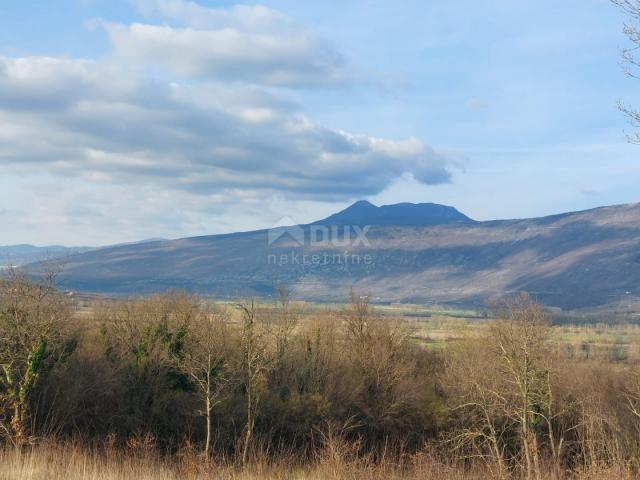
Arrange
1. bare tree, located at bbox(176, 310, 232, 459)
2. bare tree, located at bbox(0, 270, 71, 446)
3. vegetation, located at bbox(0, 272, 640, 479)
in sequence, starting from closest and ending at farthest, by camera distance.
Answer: bare tree, located at bbox(0, 270, 71, 446), vegetation, located at bbox(0, 272, 640, 479), bare tree, located at bbox(176, 310, 232, 459)

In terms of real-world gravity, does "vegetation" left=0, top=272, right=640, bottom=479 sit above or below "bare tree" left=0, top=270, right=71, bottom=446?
below

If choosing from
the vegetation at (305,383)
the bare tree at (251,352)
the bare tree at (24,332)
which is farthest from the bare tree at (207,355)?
the bare tree at (24,332)

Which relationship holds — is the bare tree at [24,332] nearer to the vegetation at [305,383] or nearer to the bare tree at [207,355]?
the vegetation at [305,383]

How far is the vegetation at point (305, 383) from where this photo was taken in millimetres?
36844

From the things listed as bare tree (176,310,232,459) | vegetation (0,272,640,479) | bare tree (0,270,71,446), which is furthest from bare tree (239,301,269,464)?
bare tree (0,270,71,446)

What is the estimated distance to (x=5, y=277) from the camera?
105ft

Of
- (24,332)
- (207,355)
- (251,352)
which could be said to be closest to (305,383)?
(207,355)

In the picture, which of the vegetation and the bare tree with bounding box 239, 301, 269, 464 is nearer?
the bare tree with bounding box 239, 301, 269, 464

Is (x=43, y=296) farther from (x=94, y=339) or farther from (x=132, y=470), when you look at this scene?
(x=94, y=339)

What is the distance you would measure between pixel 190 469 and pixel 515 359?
28545mm

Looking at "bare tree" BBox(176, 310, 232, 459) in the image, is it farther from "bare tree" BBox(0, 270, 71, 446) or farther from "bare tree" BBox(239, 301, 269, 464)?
"bare tree" BBox(0, 270, 71, 446)

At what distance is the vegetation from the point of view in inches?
1451

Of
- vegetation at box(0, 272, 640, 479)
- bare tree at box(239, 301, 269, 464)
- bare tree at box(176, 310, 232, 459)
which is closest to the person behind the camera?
bare tree at box(239, 301, 269, 464)

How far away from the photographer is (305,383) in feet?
172
